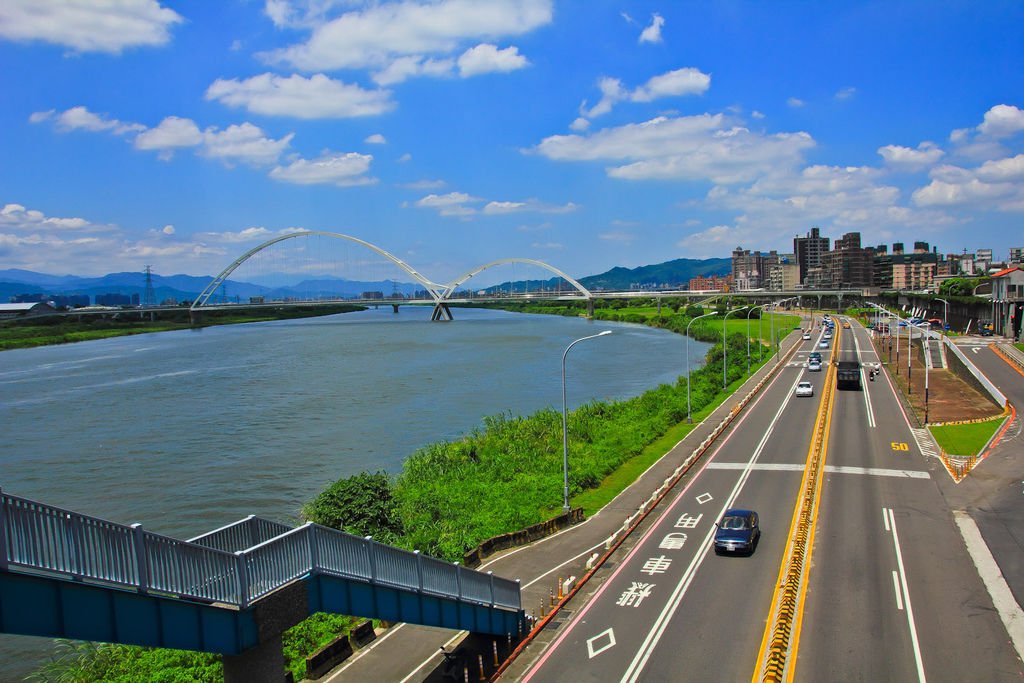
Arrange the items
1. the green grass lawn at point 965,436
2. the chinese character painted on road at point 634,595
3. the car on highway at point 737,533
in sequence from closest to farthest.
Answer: the chinese character painted on road at point 634,595 → the car on highway at point 737,533 → the green grass lawn at point 965,436

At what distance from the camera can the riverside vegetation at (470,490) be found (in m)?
17.1

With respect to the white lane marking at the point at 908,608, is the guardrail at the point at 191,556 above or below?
above

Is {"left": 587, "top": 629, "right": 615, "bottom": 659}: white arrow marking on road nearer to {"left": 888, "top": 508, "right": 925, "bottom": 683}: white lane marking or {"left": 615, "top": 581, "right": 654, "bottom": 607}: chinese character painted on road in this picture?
{"left": 615, "top": 581, "right": 654, "bottom": 607}: chinese character painted on road

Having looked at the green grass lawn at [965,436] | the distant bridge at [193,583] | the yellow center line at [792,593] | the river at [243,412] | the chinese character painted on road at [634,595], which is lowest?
the river at [243,412]

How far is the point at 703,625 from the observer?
630 inches

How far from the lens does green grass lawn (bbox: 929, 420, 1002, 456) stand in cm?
3216

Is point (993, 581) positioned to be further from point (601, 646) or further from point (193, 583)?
point (193, 583)

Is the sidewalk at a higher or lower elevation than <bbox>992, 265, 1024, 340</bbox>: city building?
lower

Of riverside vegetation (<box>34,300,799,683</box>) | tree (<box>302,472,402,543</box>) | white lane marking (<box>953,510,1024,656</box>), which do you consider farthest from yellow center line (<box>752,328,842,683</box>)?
tree (<box>302,472,402,543</box>)

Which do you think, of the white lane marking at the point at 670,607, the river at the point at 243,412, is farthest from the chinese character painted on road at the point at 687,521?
the river at the point at 243,412

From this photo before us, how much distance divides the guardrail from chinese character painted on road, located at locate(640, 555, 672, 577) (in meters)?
7.59

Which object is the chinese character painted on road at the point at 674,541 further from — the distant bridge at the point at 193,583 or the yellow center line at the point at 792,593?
the distant bridge at the point at 193,583

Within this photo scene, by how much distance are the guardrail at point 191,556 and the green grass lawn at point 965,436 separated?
90.4 ft

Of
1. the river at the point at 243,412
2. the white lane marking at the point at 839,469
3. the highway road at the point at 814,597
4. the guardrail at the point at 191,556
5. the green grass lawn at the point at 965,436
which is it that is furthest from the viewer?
the river at the point at 243,412
